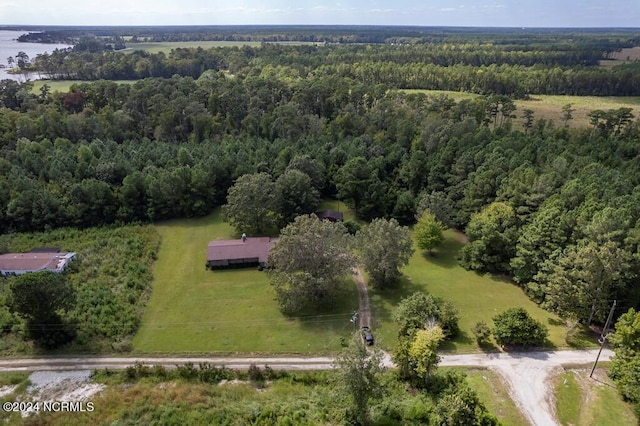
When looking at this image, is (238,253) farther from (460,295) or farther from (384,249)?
(460,295)

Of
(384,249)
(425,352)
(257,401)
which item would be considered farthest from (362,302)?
(257,401)

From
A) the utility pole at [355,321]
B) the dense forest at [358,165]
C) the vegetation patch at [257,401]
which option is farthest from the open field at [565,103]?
the vegetation patch at [257,401]

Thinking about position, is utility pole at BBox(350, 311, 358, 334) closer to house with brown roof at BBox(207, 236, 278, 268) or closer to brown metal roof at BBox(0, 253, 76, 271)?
house with brown roof at BBox(207, 236, 278, 268)

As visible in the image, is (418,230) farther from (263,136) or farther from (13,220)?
(13,220)

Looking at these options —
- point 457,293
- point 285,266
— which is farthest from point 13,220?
point 457,293

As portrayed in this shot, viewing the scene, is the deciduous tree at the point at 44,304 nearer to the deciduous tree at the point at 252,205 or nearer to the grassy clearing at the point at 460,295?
the deciduous tree at the point at 252,205

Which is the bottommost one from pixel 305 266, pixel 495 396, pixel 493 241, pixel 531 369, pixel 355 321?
pixel 355 321
